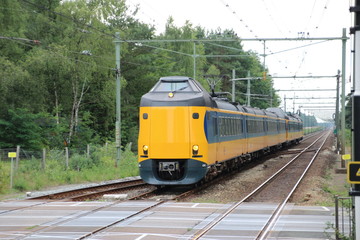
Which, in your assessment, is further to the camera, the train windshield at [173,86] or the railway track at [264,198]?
the train windshield at [173,86]

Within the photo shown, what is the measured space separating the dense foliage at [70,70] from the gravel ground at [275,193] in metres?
5.85

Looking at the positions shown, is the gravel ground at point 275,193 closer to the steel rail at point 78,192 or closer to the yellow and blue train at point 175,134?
the yellow and blue train at point 175,134

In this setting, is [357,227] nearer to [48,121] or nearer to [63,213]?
[63,213]

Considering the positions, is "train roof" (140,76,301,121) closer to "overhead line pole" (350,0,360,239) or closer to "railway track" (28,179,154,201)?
"railway track" (28,179,154,201)

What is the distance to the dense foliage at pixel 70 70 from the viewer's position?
34969mm

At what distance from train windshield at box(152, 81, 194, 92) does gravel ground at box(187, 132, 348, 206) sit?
3301 mm

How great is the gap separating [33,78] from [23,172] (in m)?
17.4

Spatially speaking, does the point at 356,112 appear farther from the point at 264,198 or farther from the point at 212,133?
the point at 212,133

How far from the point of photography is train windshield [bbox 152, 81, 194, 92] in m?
19.2

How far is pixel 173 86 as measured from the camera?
19328mm

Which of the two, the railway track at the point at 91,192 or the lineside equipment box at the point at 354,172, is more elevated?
the lineside equipment box at the point at 354,172

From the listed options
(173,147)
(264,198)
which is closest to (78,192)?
(173,147)

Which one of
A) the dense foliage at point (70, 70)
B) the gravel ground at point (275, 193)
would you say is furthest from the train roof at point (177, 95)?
the dense foliage at point (70, 70)

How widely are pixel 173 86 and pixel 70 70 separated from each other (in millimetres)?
23518
